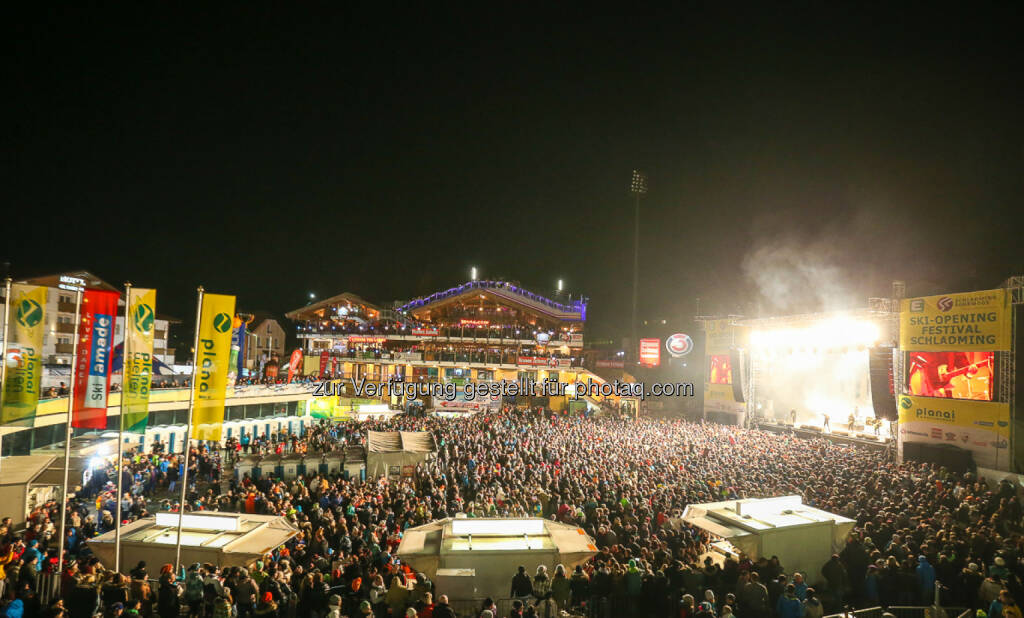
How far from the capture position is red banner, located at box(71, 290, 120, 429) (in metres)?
7.87

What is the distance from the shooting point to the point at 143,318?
7.54m

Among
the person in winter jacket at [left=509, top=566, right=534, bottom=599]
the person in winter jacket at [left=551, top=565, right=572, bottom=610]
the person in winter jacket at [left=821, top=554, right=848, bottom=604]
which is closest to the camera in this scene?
the person in winter jacket at [left=509, top=566, right=534, bottom=599]

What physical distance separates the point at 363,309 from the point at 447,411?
87.1 feet

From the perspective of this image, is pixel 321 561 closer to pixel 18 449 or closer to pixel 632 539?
pixel 632 539

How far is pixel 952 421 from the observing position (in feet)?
53.4

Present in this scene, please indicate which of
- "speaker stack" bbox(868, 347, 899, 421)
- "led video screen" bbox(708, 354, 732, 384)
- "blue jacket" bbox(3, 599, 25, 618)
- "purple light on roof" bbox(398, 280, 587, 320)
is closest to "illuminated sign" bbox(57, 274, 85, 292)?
"purple light on roof" bbox(398, 280, 587, 320)

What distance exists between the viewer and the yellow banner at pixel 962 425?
49.4 feet

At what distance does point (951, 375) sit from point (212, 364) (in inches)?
825

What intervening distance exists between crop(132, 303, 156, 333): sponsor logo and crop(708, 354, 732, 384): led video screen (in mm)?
25250

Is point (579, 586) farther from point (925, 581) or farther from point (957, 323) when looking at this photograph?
point (957, 323)

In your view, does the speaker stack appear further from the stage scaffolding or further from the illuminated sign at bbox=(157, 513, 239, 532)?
the illuminated sign at bbox=(157, 513, 239, 532)

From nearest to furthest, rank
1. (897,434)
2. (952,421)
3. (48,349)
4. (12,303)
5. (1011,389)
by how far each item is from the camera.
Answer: (12,303), (1011,389), (952,421), (897,434), (48,349)

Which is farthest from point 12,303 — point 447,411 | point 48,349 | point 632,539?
point 48,349

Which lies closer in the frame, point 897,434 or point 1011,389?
point 1011,389
